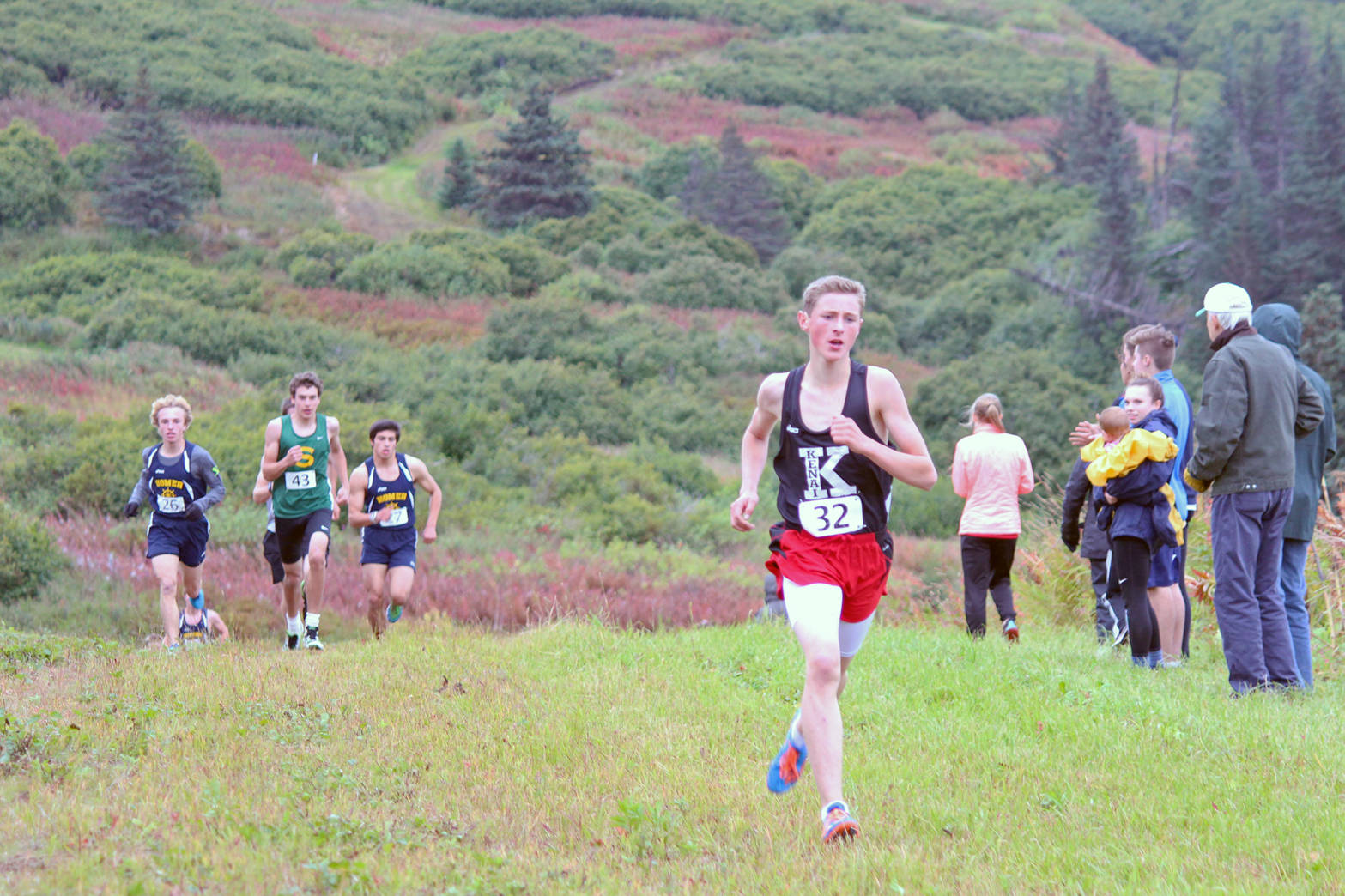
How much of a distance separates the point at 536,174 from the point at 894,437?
37.3 m

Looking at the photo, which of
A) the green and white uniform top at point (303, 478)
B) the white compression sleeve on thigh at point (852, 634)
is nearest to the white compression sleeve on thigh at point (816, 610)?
the white compression sleeve on thigh at point (852, 634)

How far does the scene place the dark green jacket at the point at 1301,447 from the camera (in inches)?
253

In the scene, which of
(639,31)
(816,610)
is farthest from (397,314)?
(639,31)

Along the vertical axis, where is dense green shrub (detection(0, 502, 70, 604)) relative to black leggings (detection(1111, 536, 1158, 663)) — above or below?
below

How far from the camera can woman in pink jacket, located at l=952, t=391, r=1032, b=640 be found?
824 cm

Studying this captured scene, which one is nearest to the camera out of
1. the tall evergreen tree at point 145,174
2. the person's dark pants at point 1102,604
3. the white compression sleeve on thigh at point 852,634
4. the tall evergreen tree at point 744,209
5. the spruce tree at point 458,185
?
the white compression sleeve on thigh at point 852,634

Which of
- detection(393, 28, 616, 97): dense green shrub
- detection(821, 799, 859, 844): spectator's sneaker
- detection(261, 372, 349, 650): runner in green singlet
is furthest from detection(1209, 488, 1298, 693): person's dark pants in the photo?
detection(393, 28, 616, 97): dense green shrub

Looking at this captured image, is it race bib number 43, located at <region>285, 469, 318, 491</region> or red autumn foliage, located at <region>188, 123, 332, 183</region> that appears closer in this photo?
race bib number 43, located at <region>285, 469, 318, 491</region>

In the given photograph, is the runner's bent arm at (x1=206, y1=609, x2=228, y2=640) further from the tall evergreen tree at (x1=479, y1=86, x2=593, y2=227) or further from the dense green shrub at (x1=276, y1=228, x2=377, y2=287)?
the tall evergreen tree at (x1=479, y1=86, x2=593, y2=227)

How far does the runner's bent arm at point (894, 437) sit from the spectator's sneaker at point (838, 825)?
117 centimetres

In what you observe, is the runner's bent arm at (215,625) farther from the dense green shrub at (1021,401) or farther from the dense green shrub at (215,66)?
the dense green shrub at (215,66)

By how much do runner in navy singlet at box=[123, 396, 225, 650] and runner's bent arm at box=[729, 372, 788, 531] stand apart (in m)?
5.38

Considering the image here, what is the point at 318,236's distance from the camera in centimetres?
3228

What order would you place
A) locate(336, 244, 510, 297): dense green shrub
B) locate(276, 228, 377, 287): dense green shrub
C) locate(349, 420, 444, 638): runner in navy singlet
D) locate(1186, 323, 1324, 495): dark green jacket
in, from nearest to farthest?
locate(1186, 323, 1324, 495): dark green jacket, locate(349, 420, 444, 638): runner in navy singlet, locate(276, 228, 377, 287): dense green shrub, locate(336, 244, 510, 297): dense green shrub
